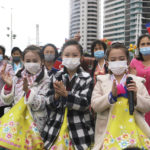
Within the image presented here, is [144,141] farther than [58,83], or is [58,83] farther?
[58,83]

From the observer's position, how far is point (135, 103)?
247 cm

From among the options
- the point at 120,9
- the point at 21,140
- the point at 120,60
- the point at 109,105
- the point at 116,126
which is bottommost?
the point at 21,140

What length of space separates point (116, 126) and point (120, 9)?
97866 millimetres

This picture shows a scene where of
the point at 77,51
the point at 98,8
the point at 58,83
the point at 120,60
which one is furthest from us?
the point at 98,8

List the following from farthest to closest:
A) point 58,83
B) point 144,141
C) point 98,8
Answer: point 98,8
point 58,83
point 144,141

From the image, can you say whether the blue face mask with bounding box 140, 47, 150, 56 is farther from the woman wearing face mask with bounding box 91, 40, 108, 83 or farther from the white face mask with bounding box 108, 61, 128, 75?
the white face mask with bounding box 108, 61, 128, 75

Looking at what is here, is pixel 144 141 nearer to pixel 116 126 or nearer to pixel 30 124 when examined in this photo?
pixel 116 126

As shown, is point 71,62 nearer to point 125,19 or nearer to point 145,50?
point 145,50

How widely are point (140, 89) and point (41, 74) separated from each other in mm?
1271

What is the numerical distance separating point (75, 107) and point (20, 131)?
2.32ft

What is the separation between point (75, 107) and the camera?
2723mm

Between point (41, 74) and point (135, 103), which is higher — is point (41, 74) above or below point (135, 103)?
above

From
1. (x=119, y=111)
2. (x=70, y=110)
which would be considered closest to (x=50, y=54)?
(x=70, y=110)

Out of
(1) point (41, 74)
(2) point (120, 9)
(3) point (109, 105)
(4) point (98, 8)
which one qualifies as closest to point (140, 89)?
(3) point (109, 105)
